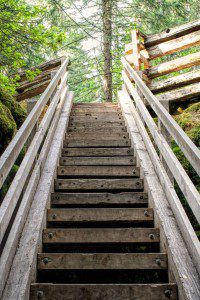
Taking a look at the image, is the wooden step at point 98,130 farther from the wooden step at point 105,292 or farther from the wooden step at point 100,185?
the wooden step at point 105,292

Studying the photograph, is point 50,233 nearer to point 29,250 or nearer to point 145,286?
point 29,250

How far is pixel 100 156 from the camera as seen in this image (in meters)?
5.93

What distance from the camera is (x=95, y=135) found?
6625 millimetres

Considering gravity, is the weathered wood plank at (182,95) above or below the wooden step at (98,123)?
above

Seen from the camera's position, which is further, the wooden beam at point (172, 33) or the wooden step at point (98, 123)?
the wooden beam at point (172, 33)

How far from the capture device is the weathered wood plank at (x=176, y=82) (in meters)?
8.32

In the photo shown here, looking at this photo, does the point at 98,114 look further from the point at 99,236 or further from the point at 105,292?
the point at 105,292

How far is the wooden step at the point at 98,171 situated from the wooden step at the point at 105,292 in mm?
2393

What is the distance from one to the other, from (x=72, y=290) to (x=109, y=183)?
80.2 inches

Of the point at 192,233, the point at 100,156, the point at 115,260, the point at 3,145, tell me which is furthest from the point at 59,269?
the point at 100,156

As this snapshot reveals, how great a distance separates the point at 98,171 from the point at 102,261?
2108 millimetres

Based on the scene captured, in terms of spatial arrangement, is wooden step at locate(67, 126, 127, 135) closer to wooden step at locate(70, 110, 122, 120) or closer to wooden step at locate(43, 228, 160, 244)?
wooden step at locate(70, 110, 122, 120)

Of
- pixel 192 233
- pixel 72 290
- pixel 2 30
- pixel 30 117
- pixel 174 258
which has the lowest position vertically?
pixel 72 290

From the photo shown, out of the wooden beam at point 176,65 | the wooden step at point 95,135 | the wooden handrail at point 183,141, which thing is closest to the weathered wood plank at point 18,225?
the wooden handrail at point 183,141
